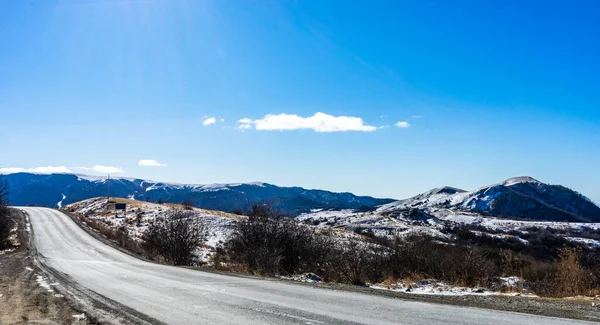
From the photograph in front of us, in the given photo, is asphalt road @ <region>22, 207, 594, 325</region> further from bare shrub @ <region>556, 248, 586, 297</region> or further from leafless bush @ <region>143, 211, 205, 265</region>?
leafless bush @ <region>143, 211, 205, 265</region>

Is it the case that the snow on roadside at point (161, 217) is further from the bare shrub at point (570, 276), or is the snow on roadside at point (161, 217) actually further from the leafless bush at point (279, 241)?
the bare shrub at point (570, 276)

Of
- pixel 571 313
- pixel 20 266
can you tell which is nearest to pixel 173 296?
pixel 571 313

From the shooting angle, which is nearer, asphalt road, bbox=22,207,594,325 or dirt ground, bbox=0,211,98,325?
asphalt road, bbox=22,207,594,325

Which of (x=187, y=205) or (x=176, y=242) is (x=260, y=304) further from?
(x=187, y=205)

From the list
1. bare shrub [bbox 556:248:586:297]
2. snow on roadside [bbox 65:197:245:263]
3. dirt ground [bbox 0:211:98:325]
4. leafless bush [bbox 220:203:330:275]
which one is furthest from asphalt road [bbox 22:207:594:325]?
snow on roadside [bbox 65:197:245:263]

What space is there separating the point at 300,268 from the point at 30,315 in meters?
15.4

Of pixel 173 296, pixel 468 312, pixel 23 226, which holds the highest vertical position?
pixel 468 312

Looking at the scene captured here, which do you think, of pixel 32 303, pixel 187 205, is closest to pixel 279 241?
pixel 32 303

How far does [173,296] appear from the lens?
1206 centimetres

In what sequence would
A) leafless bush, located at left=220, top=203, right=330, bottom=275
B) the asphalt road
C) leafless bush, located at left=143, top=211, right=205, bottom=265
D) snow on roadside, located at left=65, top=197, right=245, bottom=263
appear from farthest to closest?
snow on roadside, located at left=65, top=197, right=245, bottom=263 < leafless bush, located at left=143, top=211, right=205, bottom=265 < leafless bush, located at left=220, top=203, right=330, bottom=275 < the asphalt road

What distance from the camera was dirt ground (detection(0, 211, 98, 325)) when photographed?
968cm

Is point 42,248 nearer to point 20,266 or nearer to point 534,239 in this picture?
point 20,266

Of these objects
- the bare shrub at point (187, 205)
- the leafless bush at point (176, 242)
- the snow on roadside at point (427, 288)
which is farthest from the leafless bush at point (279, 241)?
the bare shrub at point (187, 205)

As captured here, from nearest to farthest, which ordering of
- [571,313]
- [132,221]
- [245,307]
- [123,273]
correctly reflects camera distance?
[571,313] → [245,307] → [123,273] → [132,221]
